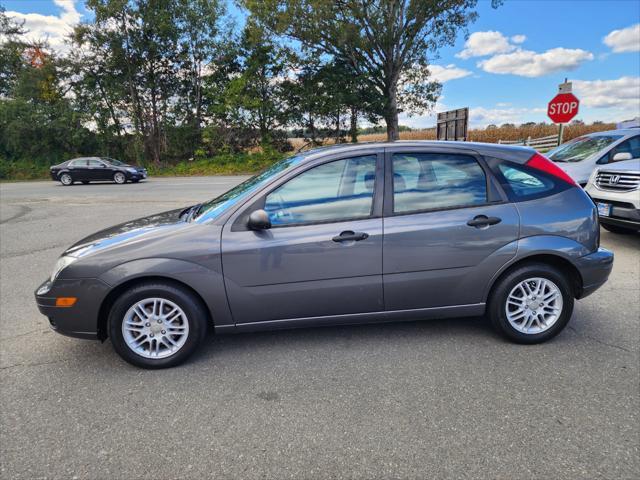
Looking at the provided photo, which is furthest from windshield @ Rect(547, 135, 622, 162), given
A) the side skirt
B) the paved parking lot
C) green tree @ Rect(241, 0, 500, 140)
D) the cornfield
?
the cornfield

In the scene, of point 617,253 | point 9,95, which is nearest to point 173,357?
point 617,253

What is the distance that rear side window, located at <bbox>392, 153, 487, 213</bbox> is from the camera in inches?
129

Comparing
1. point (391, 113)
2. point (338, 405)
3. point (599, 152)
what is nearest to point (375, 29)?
point (391, 113)

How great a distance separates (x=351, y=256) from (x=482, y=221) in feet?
3.57

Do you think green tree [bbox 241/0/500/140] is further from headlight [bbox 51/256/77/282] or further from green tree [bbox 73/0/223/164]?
headlight [bbox 51/256/77/282]

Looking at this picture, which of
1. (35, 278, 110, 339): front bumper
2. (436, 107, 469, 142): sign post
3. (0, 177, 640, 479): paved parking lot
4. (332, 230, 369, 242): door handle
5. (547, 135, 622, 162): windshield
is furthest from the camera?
(436, 107, 469, 142): sign post

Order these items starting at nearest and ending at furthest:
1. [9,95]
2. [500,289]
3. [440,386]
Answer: [440,386] < [500,289] < [9,95]

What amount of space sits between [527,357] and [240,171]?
23.5 metres

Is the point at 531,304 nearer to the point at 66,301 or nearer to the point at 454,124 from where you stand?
the point at 66,301

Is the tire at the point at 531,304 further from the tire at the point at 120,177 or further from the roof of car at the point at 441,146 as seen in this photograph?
the tire at the point at 120,177

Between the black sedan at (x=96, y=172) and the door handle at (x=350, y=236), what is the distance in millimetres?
20243

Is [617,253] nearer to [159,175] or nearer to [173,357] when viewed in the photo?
[173,357]

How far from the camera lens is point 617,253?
20.0 ft

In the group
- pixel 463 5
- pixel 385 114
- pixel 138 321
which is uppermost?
pixel 463 5
